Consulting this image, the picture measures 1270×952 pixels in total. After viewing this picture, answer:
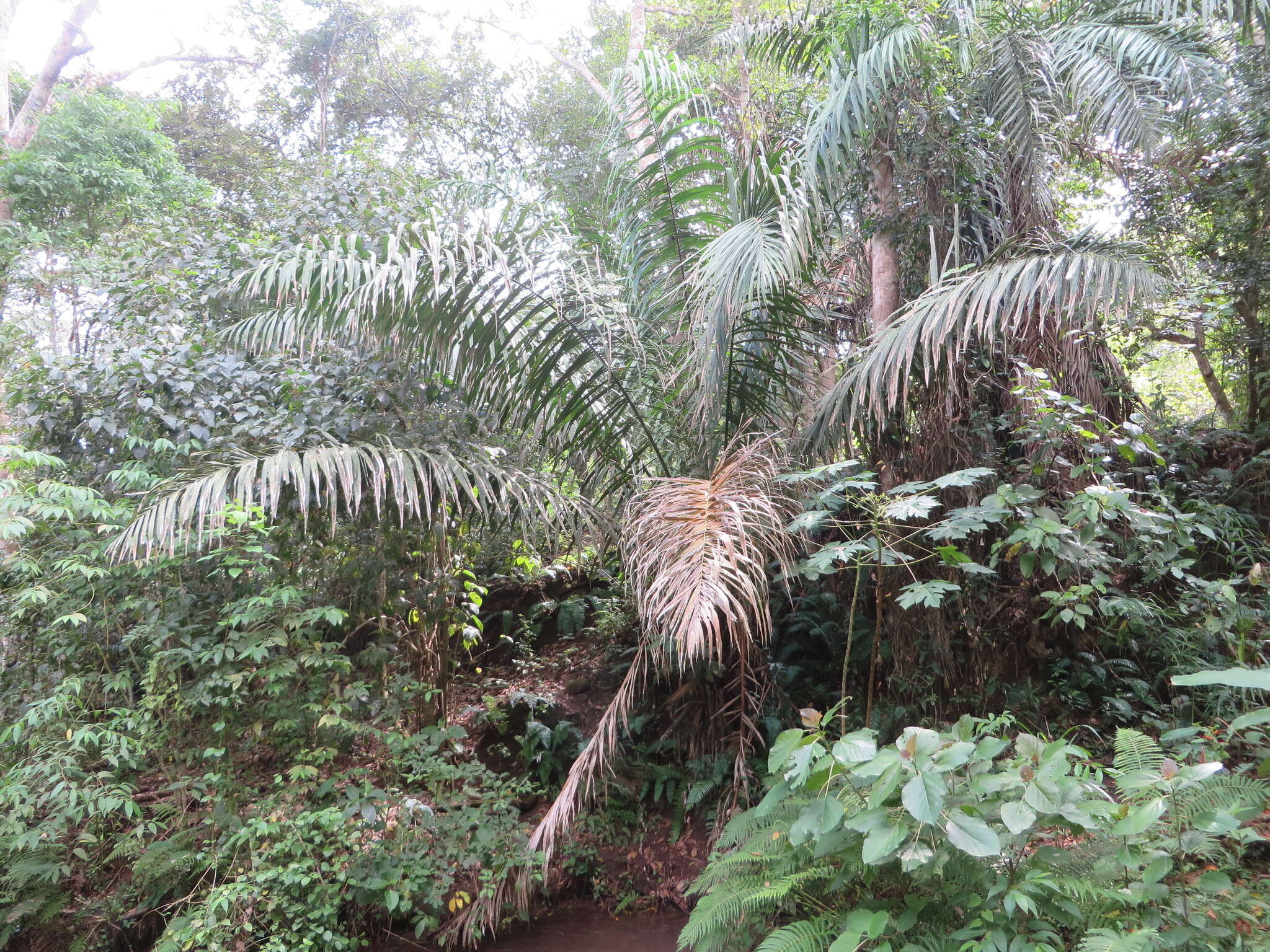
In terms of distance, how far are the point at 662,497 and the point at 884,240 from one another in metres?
2.33

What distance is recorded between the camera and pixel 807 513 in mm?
2801

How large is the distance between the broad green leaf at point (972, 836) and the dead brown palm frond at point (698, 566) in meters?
0.84

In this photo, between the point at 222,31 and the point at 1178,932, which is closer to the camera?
the point at 1178,932

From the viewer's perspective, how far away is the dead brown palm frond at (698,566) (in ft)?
8.45

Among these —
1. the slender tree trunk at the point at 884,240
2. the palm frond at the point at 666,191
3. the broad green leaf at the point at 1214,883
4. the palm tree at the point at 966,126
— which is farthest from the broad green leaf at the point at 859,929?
the slender tree trunk at the point at 884,240

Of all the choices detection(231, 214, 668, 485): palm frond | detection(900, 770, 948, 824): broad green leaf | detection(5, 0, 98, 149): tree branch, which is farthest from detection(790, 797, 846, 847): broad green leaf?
detection(5, 0, 98, 149): tree branch

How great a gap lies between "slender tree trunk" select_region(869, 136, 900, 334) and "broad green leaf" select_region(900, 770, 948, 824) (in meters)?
2.91

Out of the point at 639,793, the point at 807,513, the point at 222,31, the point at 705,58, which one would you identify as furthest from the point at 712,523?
the point at 222,31

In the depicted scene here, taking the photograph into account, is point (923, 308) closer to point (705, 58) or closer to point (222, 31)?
point (705, 58)

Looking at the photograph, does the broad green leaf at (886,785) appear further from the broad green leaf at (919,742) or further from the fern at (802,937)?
the fern at (802,937)

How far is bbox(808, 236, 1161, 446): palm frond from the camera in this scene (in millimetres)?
2793

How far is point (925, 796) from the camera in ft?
6.01

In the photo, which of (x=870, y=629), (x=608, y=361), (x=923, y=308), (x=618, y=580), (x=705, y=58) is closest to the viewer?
(x=923, y=308)

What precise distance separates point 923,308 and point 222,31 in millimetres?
11508
